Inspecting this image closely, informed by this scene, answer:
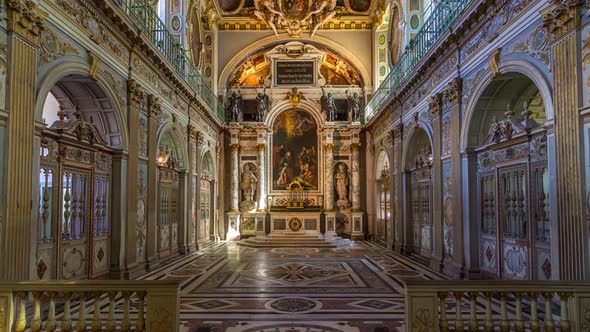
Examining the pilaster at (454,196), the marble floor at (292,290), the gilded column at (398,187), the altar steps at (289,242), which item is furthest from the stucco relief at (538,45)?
the altar steps at (289,242)

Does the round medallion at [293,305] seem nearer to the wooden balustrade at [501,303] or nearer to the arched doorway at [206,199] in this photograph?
the wooden balustrade at [501,303]

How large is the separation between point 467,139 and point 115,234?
8.12 meters

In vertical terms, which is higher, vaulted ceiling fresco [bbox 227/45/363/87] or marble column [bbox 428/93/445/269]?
vaulted ceiling fresco [bbox 227/45/363/87]

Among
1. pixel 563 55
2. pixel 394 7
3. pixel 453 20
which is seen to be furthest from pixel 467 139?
pixel 394 7

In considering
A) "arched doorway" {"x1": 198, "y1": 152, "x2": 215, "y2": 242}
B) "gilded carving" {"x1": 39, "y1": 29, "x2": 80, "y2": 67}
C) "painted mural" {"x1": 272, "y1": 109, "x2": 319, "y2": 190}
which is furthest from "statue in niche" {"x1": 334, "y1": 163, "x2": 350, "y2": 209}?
"gilded carving" {"x1": 39, "y1": 29, "x2": 80, "y2": 67}

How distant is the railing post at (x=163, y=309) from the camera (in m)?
4.75

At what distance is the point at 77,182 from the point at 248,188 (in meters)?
13.5

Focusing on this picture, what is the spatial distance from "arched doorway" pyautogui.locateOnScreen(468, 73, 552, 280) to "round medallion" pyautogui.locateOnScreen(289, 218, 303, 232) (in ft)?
39.4

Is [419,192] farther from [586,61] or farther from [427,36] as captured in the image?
[586,61]

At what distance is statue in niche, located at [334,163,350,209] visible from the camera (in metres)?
22.0

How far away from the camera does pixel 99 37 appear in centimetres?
893

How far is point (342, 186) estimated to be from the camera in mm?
22156

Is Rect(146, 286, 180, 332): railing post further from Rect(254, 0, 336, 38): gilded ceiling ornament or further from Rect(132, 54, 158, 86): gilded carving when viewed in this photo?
Rect(254, 0, 336, 38): gilded ceiling ornament

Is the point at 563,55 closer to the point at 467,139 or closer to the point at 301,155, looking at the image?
the point at 467,139
